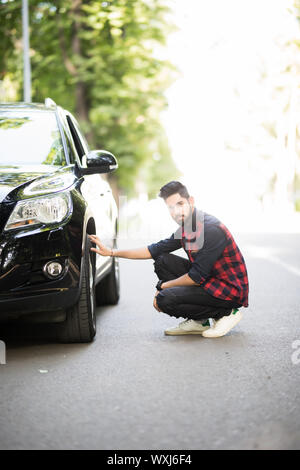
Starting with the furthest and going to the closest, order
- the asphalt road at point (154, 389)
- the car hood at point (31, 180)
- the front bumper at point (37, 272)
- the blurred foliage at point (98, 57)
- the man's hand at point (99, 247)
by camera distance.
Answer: the blurred foliage at point (98, 57)
the man's hand at point (99, 247)
the car hood at point (31, 180)
the front bumper at point (37, 272)
the asphalt road at point (154, 389)

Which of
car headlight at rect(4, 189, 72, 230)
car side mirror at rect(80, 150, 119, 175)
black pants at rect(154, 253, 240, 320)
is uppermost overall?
car side mirror at rect(80, 150, 119, 175)

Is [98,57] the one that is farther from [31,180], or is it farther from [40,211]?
[40,211]

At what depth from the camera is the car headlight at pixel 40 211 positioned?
4762mm

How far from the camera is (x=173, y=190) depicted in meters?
5.54

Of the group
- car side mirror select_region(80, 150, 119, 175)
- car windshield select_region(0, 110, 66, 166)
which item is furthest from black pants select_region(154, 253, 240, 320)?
car windshield select_region(0, 110, 66, 166)

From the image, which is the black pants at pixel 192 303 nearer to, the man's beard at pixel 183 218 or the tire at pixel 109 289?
the man's beard at pixel 183 218

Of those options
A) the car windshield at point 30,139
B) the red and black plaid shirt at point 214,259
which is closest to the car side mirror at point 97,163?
the car windshield at point 30,139

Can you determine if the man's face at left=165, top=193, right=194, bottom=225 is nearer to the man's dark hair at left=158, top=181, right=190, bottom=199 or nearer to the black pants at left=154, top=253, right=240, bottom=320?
the man's dark hair at left=158, top=181, right=190, bottom=199

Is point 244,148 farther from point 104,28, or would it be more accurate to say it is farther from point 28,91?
point 28,91

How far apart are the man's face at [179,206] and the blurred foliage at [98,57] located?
1592 cm

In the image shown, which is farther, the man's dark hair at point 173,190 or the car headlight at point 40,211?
the man's dark hair at point 173,190

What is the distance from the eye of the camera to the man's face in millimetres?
5570

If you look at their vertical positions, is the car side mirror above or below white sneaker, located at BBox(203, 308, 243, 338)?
above

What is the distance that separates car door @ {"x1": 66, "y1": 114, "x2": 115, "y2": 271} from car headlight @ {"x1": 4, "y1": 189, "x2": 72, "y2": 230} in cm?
47
